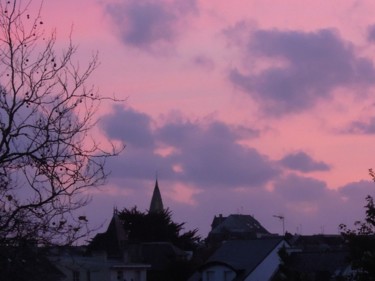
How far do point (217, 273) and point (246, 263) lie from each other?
2378 millimetres

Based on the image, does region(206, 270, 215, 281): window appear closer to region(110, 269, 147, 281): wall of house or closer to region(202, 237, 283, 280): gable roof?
region(202, 237, 283, 280): gable roof

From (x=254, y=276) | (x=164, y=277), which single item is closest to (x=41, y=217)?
(x=254, y=276)

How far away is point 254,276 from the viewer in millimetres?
71688

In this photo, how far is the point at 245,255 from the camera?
7444cm

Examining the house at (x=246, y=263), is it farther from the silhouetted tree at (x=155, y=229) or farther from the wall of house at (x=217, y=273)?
the silhouetted tree at (x=155, y=229)

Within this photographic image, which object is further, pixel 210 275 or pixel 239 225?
pixel 239 225

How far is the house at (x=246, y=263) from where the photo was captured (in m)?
72.1

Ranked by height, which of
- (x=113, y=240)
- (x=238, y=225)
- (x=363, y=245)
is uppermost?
(x=238, y=225)

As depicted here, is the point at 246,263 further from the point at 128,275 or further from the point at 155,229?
the point at 155,229

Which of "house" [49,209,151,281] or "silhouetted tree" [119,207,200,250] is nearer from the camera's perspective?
"house" [49,209,151,281]

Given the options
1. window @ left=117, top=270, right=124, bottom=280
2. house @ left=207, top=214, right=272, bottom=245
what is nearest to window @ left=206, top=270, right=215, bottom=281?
window @ left=117, top=270, right=124, bottom=280

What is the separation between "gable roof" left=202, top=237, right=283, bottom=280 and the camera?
7250 cm

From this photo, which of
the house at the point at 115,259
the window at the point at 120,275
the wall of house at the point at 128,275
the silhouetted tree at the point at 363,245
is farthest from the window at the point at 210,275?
the silhouetted tree at the point at 363,245

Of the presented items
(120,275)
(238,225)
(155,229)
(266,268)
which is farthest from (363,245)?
(238,225)
